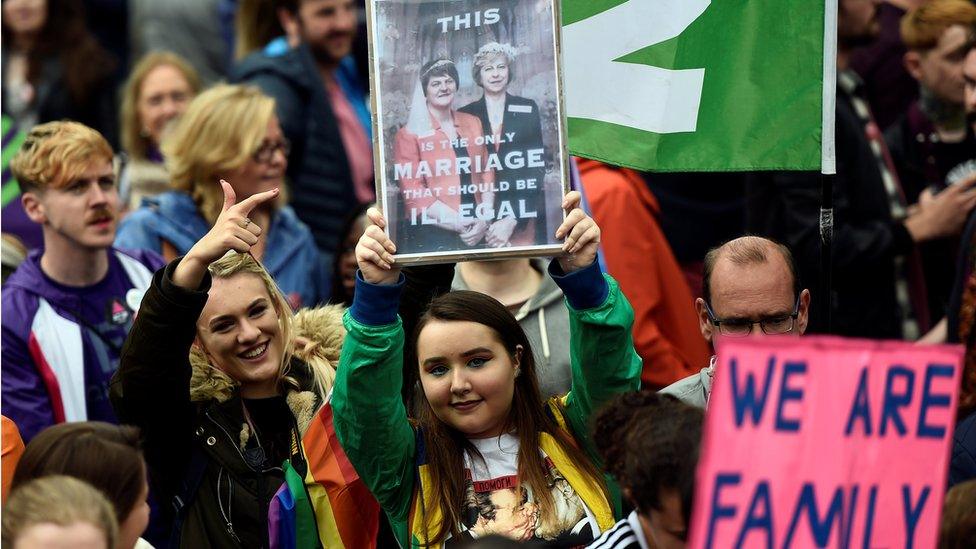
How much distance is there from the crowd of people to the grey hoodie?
0.01m

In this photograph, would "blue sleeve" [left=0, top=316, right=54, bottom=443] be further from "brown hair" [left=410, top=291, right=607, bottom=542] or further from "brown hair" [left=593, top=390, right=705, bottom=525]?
"brown hair" [left=593, top=390, right=705, bottom=525]

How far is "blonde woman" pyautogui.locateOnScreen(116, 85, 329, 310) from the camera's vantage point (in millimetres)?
7172

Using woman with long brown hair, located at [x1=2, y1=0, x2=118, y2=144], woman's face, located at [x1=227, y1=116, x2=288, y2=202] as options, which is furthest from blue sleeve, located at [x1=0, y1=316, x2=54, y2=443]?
woman with long brown hair, located at [x1=2, y1=0, x2=118, y2=144]

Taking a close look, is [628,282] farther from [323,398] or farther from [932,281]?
[932,281]

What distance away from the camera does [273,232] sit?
7.50 m

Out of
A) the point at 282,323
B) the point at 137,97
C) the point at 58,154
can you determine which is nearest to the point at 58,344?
the point at 58,154

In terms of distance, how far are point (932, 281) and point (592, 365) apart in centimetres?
394

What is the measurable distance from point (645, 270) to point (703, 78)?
4.31 ft

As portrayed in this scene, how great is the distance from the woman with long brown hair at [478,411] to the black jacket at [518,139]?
0.39 ft

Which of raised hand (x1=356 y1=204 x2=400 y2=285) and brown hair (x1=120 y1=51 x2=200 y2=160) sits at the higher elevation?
brown hair (x1=120 y1=51 x2=200 y2=160)

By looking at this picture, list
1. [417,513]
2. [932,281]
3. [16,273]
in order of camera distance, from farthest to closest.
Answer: [932,281] < [16,273] < [417,513]

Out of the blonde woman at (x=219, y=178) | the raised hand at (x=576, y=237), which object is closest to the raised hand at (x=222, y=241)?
the raised hand at (x=576, y=237)

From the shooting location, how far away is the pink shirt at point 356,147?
340 inches

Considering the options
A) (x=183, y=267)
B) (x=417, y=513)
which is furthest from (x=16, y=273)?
(x=417, y=513)
